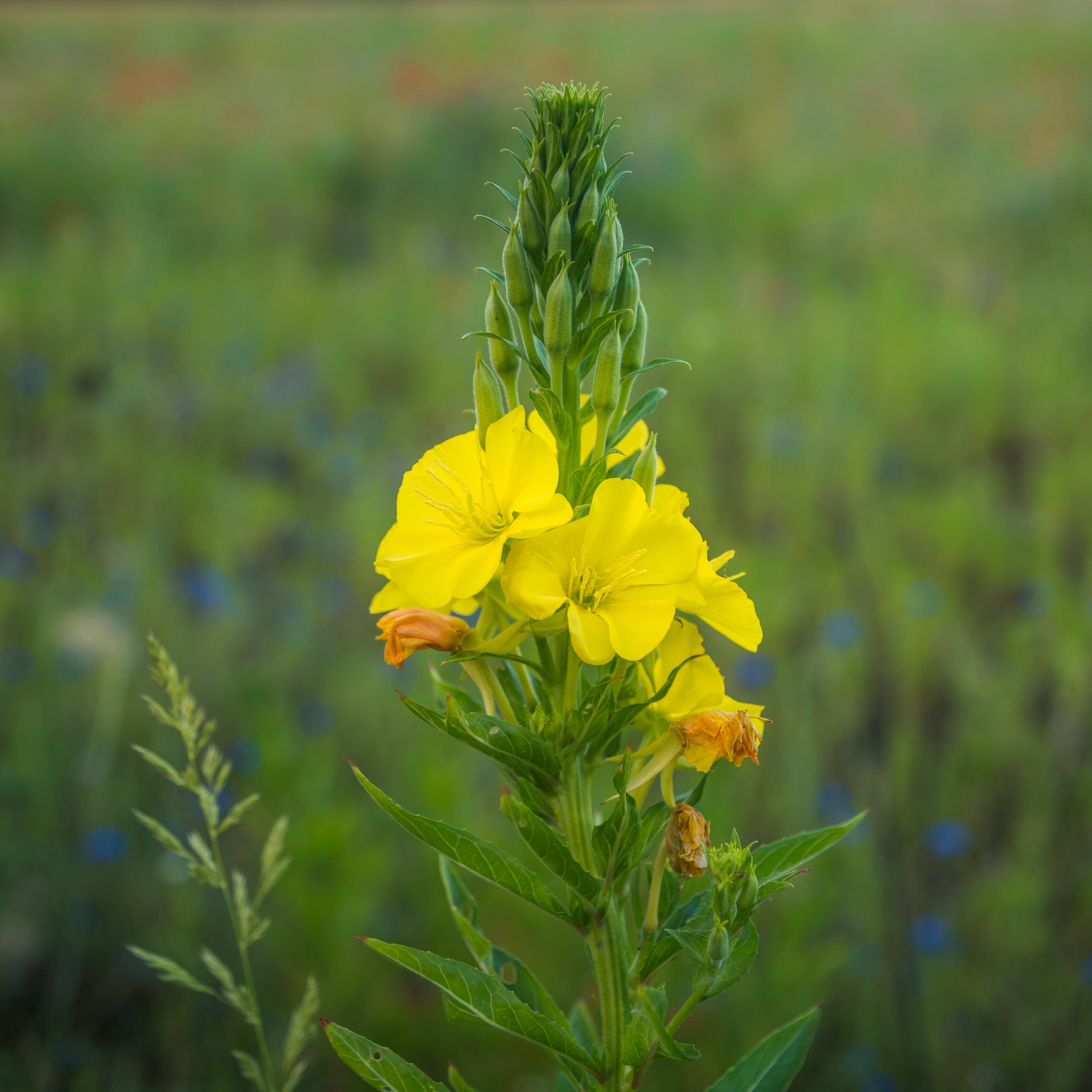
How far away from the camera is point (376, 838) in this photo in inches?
95.2

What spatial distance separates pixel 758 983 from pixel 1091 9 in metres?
14.6

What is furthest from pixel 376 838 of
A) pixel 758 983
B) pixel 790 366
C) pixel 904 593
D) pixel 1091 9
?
pixel 1091 9

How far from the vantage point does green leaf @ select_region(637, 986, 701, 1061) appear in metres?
0.81

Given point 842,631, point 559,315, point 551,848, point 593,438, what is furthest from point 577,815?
point 842,631

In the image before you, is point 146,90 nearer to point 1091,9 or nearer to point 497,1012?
point 497,1012

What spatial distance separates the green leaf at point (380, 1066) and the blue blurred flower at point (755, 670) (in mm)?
1891

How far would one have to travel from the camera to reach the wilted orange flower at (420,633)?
3.11ft

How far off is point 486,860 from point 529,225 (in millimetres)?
681

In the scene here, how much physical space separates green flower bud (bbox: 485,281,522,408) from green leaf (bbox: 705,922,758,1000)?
615 mm

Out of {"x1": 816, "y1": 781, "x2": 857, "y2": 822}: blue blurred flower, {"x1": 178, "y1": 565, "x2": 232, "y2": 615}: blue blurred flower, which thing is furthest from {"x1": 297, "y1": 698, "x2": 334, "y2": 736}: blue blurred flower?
{"x1": 816, "y1": 781, "x2": 857, "y2": 822}: blue blurred flower

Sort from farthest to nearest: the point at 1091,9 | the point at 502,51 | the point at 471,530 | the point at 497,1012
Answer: the point at 1091,9
the point at 502,51
the point at 471,530
the point at 497,1012

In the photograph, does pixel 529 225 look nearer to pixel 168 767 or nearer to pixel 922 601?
pixel 168 767

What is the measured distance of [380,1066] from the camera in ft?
2.93

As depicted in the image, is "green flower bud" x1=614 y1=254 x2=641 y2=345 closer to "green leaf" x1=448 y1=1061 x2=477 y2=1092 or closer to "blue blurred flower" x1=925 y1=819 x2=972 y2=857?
"green leaf" x1=448 y1=1061 x2=477 y2=1092
